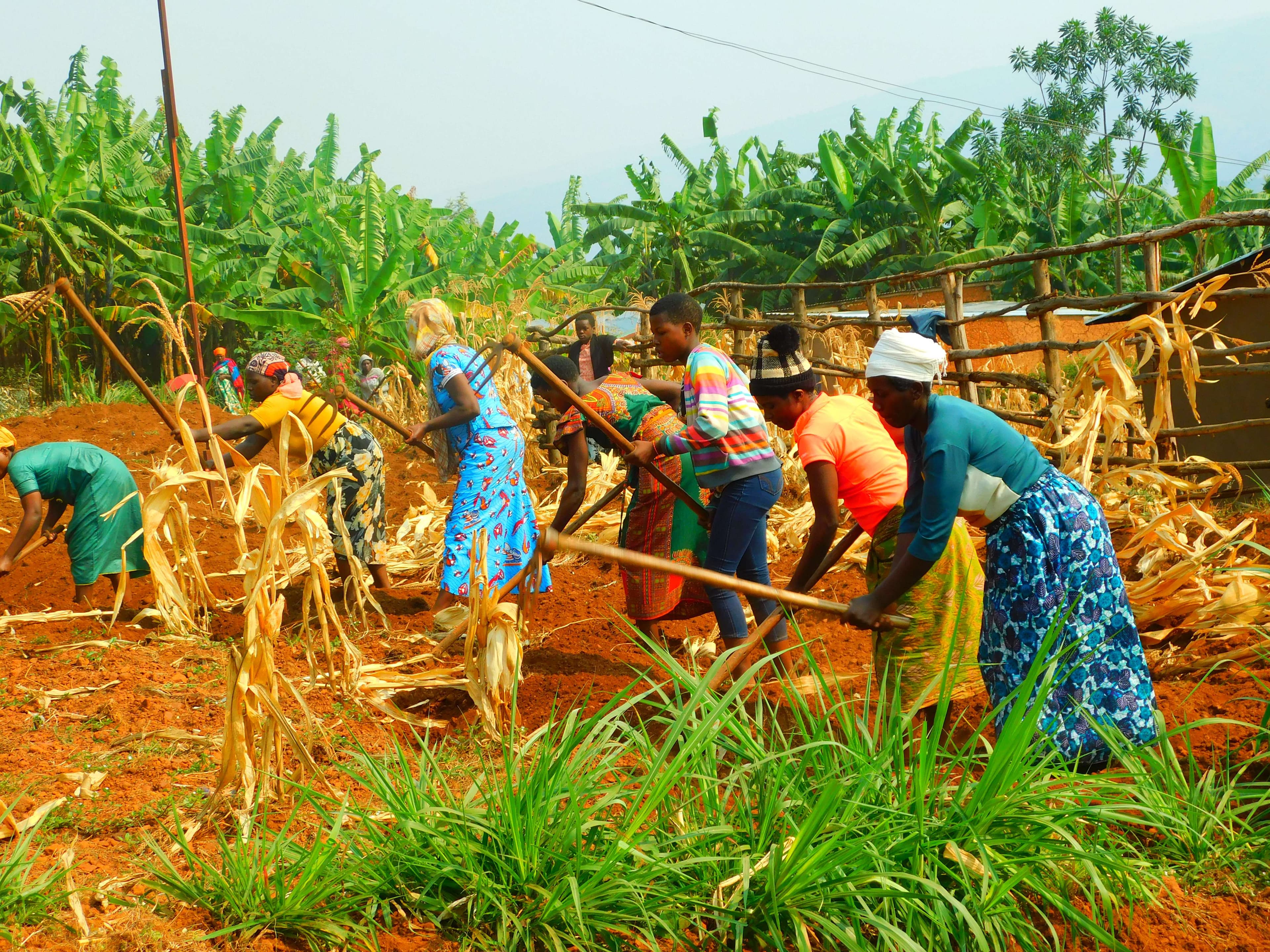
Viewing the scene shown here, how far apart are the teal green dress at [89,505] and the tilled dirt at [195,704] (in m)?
0.29

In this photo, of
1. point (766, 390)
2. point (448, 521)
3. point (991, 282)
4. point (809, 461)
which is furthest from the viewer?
point (991, 282)

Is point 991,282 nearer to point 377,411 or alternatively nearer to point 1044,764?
point 377,411

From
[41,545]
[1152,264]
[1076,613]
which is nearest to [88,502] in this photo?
[41,545]

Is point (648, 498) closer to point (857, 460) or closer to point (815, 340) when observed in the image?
point (857, 460)

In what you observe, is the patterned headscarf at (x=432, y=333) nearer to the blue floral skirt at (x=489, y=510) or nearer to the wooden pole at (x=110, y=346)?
the blue floral skirt at (x=489, y=510)

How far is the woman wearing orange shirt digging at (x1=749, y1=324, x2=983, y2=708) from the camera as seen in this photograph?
3125 millimetres

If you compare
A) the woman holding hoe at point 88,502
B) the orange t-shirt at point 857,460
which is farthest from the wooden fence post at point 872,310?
the woman holding hoe at point 88,502

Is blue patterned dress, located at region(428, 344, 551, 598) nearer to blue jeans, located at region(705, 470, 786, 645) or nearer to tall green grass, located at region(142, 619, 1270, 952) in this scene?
blue jeans, located at region(705, 470, 786, 645)

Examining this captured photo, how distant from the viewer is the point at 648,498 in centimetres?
448

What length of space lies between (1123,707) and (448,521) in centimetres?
316

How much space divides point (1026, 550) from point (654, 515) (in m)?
2.00

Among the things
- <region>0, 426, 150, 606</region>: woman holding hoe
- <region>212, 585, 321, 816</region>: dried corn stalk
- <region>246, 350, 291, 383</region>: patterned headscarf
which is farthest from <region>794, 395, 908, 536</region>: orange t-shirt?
<region>0, 426, 150, 606</region>: woman holding hoe

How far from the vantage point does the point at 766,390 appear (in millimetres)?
3584

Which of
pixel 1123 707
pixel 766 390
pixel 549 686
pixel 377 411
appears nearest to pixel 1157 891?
pixel 1123 707
